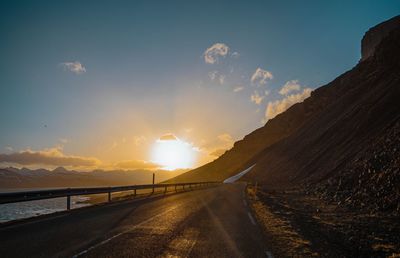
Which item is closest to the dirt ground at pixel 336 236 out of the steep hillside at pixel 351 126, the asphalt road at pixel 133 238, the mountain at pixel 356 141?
the asphalt road at pixel 133 238

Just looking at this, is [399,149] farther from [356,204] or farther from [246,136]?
[246,136]

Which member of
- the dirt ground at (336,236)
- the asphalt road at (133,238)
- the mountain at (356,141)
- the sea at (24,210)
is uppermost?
the mountain at (356,141)

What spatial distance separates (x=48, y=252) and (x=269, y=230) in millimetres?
7117

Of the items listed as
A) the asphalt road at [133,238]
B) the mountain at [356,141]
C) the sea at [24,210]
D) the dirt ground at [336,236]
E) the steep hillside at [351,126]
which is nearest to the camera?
the asphalt road at [133,238]

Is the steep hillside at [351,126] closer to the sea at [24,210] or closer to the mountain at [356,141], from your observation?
the mountain at [356,141]

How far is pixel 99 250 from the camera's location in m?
7.61

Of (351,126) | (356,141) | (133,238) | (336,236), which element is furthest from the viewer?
(351,126)

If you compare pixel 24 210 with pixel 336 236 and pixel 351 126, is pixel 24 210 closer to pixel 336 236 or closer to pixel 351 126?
pixel 336 236

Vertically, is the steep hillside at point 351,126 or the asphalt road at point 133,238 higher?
the steep hillside at point 351,126

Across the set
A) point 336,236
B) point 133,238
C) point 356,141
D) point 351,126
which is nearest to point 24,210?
point 133,238

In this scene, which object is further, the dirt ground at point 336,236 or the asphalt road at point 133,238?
the dirt ground at point 336,236

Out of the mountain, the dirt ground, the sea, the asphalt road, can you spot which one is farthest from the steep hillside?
the sea

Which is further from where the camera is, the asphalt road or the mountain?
the mountain

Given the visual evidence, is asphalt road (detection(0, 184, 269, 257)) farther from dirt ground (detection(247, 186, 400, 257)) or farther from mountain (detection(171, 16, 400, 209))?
mountain (detection(171, 16, 400, 209))
